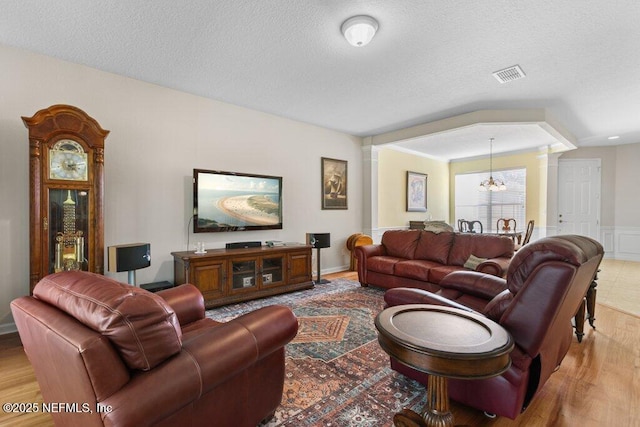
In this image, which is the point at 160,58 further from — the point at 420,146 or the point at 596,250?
the point at 420,146

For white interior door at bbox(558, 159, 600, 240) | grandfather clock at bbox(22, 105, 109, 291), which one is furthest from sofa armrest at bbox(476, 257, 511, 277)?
white interior door at bbox(558, 159, 600, 240)

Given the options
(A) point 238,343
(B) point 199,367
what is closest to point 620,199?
(A) point 238,343

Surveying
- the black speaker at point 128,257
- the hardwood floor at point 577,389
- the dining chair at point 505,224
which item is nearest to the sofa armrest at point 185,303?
the hardwood floor at point 577,389

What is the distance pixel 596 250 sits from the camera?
169 cm

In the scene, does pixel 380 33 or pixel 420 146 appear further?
pixel 420 146

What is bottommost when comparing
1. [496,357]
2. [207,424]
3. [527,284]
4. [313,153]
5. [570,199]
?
[207,424]

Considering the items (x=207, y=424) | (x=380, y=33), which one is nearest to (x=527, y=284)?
(x=207, y=424)

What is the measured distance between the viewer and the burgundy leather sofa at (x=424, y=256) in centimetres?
371

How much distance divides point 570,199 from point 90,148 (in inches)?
366

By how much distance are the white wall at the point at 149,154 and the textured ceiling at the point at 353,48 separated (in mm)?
215

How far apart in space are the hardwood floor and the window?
189 inches

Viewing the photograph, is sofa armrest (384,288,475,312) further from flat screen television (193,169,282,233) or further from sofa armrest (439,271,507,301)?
flat screen television (193,169,282,233)

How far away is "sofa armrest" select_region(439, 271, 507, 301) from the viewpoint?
225cm

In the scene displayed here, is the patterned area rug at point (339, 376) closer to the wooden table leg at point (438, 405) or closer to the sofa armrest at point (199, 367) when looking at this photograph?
→ the wooden table leg at point (438, 405)
